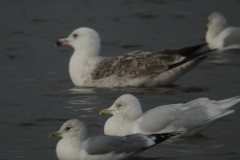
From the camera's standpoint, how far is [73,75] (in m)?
10.5

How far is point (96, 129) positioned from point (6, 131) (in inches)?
51.4

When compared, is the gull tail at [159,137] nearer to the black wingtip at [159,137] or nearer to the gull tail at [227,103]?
the black wingtip at [159,137]

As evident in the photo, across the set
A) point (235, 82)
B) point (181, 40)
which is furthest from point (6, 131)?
point (181, 40)

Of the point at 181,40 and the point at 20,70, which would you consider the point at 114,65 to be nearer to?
the point at 20,70

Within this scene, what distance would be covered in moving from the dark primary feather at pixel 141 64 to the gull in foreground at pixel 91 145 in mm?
3854

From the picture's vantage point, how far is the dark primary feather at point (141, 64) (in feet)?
33.3

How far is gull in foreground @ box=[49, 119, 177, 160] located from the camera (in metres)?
6.12

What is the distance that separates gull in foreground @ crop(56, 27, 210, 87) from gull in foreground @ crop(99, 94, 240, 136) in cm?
283

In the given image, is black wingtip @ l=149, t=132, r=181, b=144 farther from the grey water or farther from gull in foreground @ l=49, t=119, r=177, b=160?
the grey water

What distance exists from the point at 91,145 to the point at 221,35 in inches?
331

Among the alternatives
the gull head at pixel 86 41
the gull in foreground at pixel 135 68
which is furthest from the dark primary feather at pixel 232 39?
the gull head at pixel 86 41

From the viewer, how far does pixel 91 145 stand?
6.13m

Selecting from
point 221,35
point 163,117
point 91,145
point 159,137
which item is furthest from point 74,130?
point 221,35

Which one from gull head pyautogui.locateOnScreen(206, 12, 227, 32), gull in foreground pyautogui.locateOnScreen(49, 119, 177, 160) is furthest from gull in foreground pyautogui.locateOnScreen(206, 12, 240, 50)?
gull in foreground pyautogui.locateOnScreen(49, 119, 177, 160)
